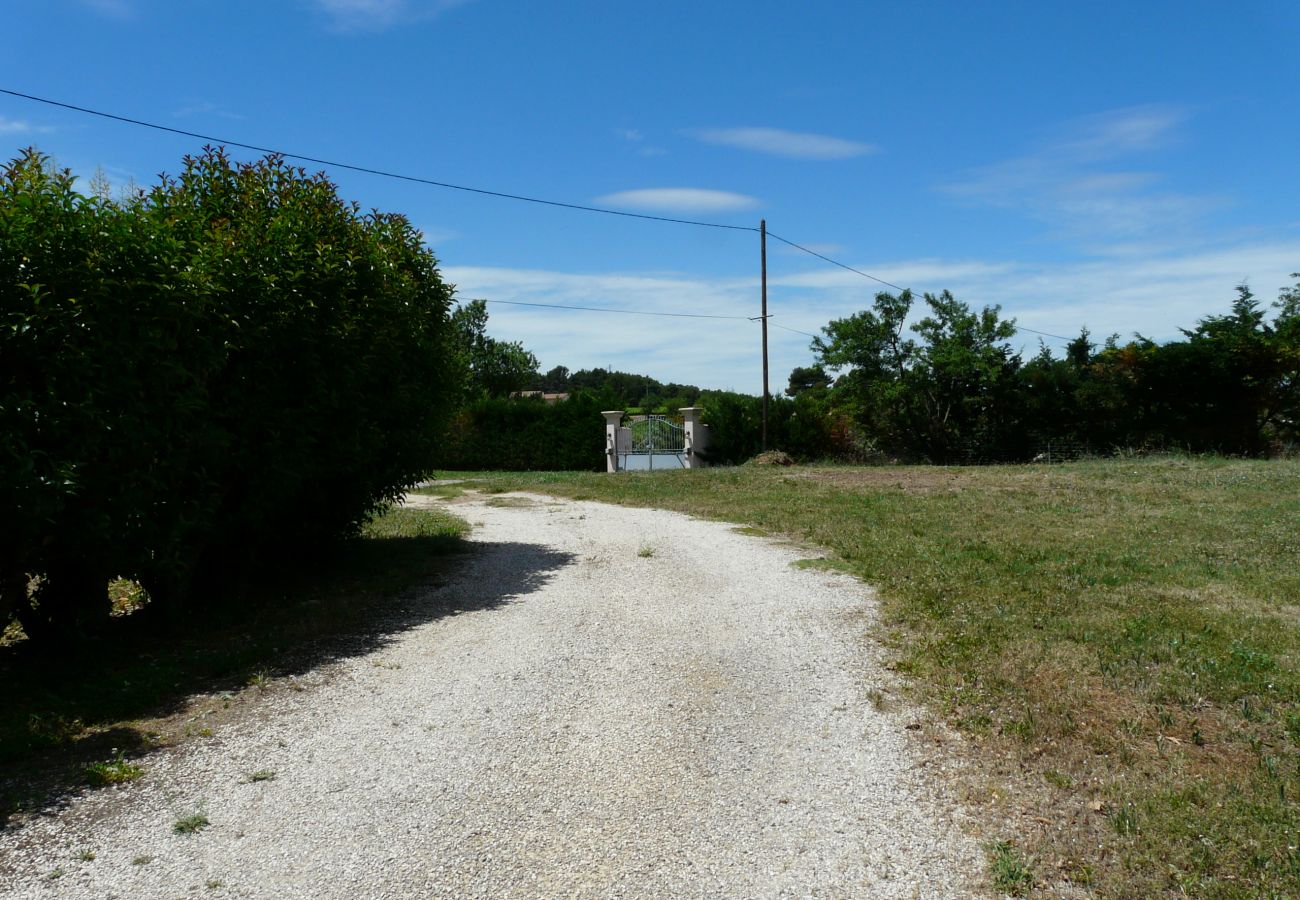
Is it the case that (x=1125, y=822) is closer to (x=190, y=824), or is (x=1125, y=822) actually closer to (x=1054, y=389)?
(x=190, y=824)

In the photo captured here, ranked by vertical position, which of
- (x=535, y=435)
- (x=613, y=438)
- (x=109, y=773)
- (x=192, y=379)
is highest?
(x=192, y=379)

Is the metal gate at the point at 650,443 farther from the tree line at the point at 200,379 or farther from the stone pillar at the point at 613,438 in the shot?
the tree line at the point at 200,379

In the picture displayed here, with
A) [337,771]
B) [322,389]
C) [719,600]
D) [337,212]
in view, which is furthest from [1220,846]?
[337,212]

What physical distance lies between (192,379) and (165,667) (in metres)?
1.97

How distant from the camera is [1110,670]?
5.14 m

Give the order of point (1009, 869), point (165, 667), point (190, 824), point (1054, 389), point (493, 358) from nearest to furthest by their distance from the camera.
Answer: point (1009, 869) → point (190, 824) → point (165, 667) → point (1054, 389) → point (493, 358)

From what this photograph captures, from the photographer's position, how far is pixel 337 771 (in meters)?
4.14

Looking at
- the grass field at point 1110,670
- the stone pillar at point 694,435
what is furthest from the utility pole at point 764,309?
the grass field at point 1110,670

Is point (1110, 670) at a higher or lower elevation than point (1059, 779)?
higher

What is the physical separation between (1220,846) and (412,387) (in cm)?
736

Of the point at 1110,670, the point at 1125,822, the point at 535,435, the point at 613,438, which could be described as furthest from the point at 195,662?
the point at 535,435

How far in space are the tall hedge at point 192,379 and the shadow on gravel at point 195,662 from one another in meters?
0.41

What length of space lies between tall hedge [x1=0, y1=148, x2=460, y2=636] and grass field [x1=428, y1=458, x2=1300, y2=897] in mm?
5001

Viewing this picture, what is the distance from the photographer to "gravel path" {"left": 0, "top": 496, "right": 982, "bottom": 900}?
323 centimetres
